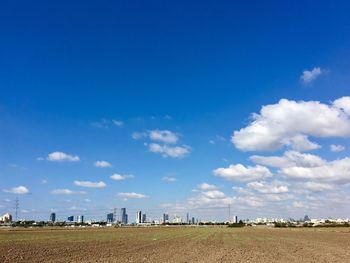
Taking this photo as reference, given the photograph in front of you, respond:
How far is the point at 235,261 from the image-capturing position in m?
32.4

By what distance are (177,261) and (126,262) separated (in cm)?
361

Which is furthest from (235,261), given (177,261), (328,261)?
(328,261)

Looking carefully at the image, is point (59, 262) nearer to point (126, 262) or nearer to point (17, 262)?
point (17, 262)

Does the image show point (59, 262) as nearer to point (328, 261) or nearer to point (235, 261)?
point (235, 261)

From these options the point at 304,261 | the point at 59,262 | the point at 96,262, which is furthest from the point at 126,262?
the point at 304,261

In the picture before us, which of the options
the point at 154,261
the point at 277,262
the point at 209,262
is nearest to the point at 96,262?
the point at 154,261

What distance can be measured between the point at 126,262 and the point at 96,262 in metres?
2.07

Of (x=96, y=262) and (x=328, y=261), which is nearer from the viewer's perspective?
(x=96, y=262)

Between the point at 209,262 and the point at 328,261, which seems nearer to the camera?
the point at 209,262

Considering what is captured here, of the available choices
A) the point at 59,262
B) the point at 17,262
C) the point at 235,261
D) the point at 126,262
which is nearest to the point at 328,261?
the point at 235,261

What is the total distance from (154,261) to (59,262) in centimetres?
663

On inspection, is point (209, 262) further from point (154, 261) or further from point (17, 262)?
point (17, 262)

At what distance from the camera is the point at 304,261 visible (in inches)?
1336

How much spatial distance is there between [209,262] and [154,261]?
154 inches
